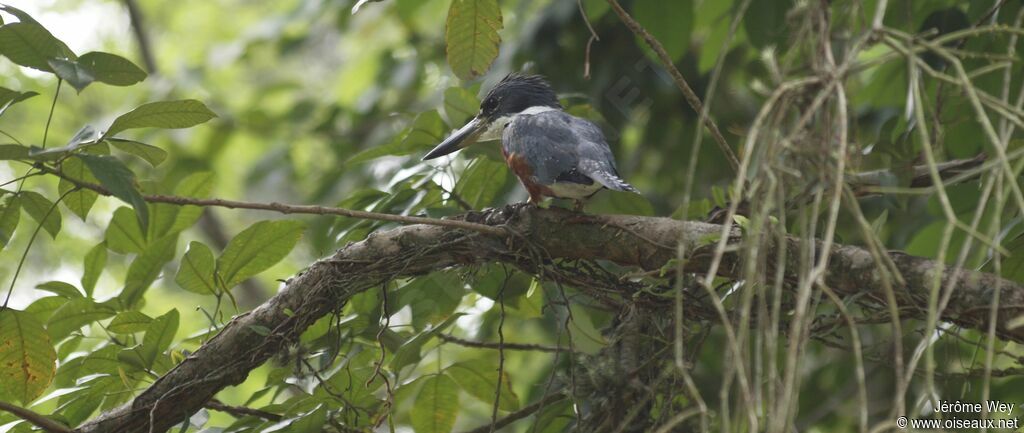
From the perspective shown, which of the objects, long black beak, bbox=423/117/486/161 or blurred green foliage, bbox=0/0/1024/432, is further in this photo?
long black beak, bbox=423/117/486/161

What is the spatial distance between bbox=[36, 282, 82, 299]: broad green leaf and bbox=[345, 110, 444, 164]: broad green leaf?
79cm

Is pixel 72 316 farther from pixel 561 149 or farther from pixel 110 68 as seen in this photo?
pixel 561 149

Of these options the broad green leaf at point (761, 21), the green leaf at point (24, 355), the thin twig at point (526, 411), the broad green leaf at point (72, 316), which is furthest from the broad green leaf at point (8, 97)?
the broad green leaf at point (761, 21)

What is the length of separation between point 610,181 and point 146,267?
1.24m

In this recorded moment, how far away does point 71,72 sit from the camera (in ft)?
5.92

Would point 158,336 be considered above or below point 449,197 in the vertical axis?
below

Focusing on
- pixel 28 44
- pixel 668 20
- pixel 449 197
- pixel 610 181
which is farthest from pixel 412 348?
pixel 668 20

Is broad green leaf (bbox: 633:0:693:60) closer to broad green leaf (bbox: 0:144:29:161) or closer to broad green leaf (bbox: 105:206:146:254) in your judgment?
broad green leaf (bbox: 105:206:146:254)

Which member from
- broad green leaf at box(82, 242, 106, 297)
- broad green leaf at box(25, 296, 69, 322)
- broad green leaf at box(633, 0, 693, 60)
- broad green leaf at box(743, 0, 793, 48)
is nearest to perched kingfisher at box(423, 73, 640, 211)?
broad green leaf at box(633, 0, 693, 60)

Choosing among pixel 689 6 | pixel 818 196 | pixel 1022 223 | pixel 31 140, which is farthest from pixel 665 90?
pixel 31 140

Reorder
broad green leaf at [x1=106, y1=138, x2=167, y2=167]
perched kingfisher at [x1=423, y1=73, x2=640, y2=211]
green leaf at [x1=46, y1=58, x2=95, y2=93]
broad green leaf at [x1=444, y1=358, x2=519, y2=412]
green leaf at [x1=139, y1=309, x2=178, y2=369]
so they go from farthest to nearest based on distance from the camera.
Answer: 1. broad green leaf at [x1=444, y1=358, x2=519, y2=412]
2. perched kingfisher at [x1=423, y1=73, x2=640, y2=211]
3. green leaf at [x1=139, y1=309, x2=178, y2=369]
4. broad green leaf at [x1=106, y1=138, x2=167, y2=167]
5. green leaf at [x1=46, y1=58, x2=95, y2=93]

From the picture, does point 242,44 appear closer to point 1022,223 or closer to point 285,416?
point 285,416

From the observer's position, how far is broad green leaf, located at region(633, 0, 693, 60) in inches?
112

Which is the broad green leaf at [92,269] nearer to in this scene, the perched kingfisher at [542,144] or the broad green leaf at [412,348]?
the broad green leaf at [412,348]
